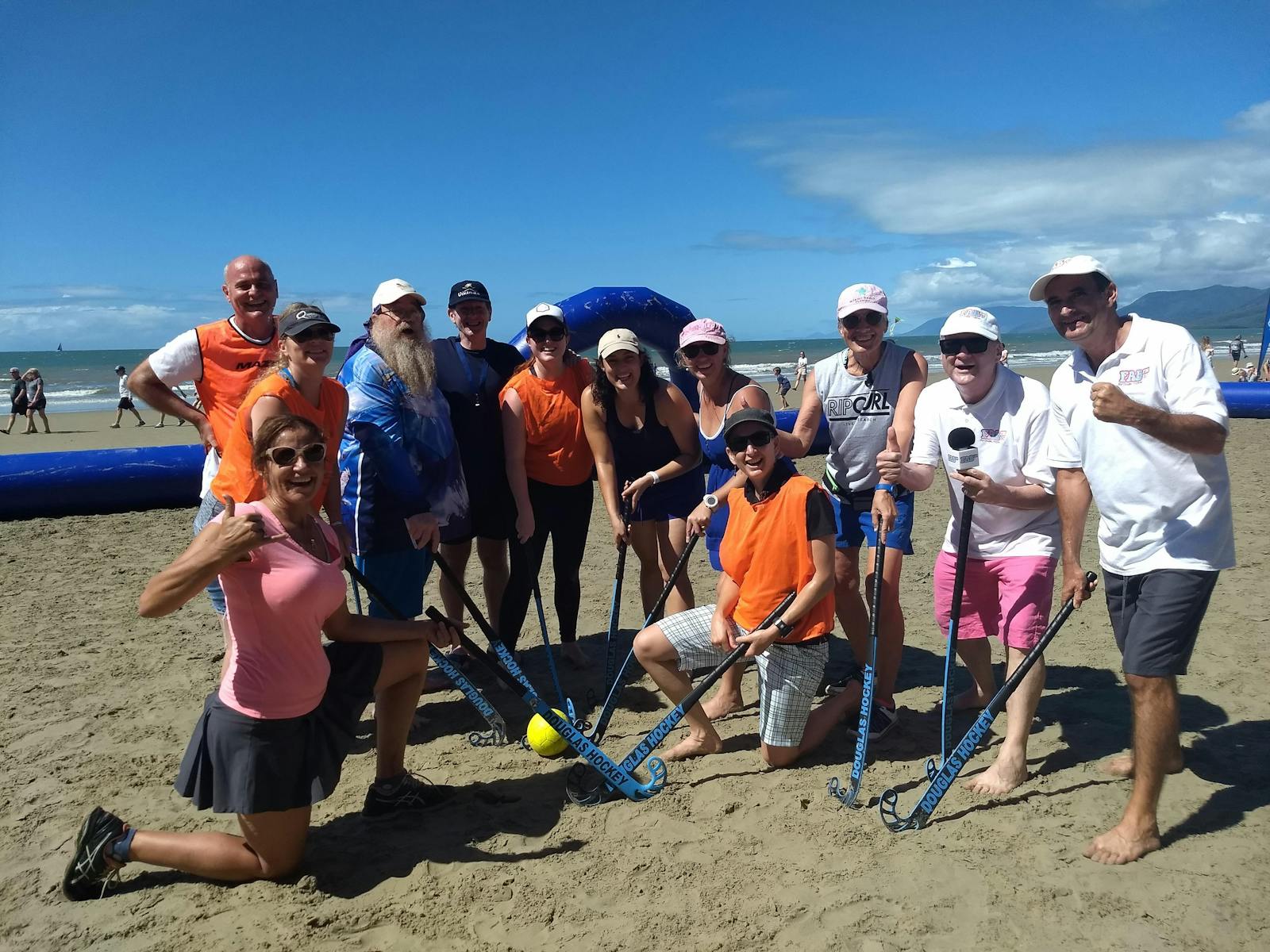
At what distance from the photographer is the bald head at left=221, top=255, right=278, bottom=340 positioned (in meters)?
3.91

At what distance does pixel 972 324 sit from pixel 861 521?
3.74 feet

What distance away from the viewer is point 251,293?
393 centimetres

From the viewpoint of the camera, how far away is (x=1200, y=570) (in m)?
2.97

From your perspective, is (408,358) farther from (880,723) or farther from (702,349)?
(880,723)

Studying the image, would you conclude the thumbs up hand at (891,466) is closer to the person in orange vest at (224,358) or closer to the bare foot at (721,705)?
the bare foot at (721,705)

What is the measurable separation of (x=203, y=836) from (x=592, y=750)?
1.43 m

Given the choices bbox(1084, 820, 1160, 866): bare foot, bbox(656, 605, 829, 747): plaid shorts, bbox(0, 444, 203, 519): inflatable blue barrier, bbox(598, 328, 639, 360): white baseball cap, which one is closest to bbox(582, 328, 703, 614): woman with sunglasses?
bbox(598, 328, 639, 360): white baseball cap

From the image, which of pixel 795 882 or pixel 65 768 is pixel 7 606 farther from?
pixel 795 882

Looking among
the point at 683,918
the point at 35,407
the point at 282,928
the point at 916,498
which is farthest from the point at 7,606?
the point at 35,407

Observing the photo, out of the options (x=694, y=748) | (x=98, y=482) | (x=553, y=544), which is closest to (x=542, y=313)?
(x=553, y=544)

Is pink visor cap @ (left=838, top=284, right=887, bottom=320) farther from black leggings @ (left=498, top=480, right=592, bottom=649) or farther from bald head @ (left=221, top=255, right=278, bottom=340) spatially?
bald head @ (left=221, top=255, right=278, bottom=340)

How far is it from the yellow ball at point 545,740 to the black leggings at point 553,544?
753 mm

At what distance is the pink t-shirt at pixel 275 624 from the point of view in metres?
2.79

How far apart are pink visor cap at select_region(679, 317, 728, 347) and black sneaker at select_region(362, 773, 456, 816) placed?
92.2 inches
